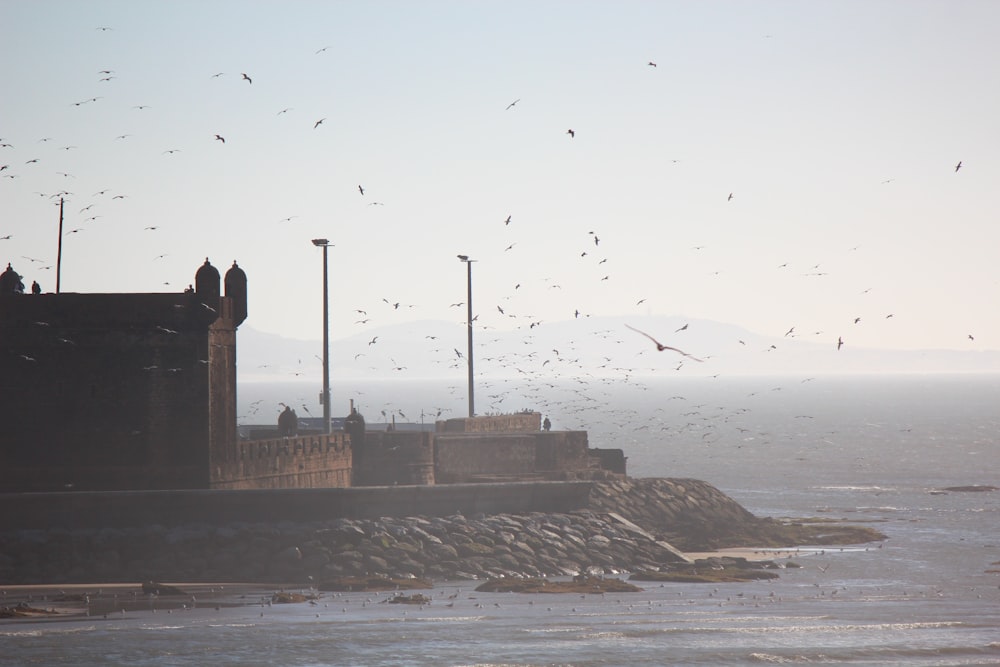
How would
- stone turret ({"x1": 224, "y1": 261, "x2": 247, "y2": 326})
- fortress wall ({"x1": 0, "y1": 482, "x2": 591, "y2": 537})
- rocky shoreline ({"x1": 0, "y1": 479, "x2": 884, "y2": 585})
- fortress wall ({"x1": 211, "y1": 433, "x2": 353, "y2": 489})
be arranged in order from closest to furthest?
rocky shoreline ({"x1": 0, "y1": 479, "x2": 884, "y2": 585}), fortress wall ({"x1": 0, "y1": 482, "x2": 591, "y2": 537}), fortress wall ({"x1": 211, "y1": 433, "x2": 353, "y2": 489}), stone turret ({"x1": 224, "y1": 261, "x2": 247, "y2": 326})

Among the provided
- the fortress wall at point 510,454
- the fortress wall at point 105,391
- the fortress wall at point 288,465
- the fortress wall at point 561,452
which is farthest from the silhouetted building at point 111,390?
the fortress wall at point 561,452

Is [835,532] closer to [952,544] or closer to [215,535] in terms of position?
[952,544]

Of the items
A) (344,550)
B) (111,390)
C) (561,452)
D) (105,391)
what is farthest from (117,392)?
(561,452)

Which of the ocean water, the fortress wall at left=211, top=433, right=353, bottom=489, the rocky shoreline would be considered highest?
the fortress wall at left=211, top=433, right=353, bottom=489

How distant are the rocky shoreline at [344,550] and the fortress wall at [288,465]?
339cm

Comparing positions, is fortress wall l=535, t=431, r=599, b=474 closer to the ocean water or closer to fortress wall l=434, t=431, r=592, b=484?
fortress wall l=434, t=431, r=592, b=484

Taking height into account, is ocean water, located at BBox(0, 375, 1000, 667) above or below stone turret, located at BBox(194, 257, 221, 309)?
below

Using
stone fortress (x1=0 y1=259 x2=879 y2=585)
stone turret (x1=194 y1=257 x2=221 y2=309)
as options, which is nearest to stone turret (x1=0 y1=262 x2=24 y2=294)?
stone fortress (x1=0 y1=259 x2=879 y2=585)

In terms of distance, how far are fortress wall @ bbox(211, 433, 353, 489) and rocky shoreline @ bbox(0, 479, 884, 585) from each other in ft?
11.1

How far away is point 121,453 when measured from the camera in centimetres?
4300

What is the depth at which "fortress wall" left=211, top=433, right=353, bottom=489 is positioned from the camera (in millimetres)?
44250

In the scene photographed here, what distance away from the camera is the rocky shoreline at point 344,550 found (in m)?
39.3

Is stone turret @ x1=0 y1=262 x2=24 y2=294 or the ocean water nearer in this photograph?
the ocean water

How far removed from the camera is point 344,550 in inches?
1617
